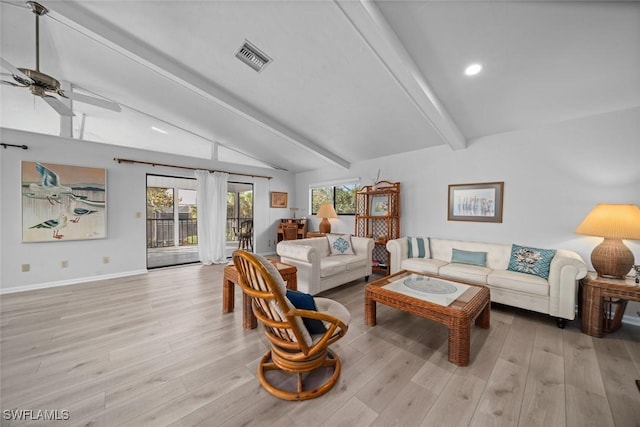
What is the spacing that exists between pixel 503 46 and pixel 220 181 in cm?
517

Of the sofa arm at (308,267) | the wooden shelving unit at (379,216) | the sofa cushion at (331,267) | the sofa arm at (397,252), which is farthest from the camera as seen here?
the wooden shelving unit at (379,216)

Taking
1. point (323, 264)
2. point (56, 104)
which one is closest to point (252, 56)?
point (56, 104)

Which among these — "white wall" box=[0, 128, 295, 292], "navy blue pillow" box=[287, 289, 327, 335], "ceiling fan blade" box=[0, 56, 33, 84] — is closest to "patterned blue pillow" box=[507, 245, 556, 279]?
"navy blue pillow" box=[287, 289, 327, 335]

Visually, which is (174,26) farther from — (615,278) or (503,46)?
(615,278)

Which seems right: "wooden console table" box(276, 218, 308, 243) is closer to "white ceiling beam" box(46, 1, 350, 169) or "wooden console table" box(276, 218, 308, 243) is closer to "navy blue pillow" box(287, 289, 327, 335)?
"white ceiling beam" box(46, 1, 350, 169)

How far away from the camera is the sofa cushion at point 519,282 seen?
2.37 metres

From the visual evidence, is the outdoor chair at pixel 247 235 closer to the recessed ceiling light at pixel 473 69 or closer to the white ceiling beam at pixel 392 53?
the white ceiling beam at pixel 392 53

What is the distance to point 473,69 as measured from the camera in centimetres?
220

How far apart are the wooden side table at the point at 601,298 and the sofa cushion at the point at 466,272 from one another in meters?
0.81

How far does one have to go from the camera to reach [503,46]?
1.92m

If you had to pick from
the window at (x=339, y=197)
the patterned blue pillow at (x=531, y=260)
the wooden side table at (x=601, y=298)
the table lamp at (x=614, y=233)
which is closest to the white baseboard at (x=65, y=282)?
the window at (x=339, y=197)

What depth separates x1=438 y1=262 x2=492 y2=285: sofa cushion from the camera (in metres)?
2.75

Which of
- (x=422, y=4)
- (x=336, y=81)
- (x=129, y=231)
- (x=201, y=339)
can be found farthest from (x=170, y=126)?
(x=422, y=4)

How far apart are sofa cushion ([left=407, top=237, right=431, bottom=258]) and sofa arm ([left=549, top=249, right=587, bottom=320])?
148 cm
